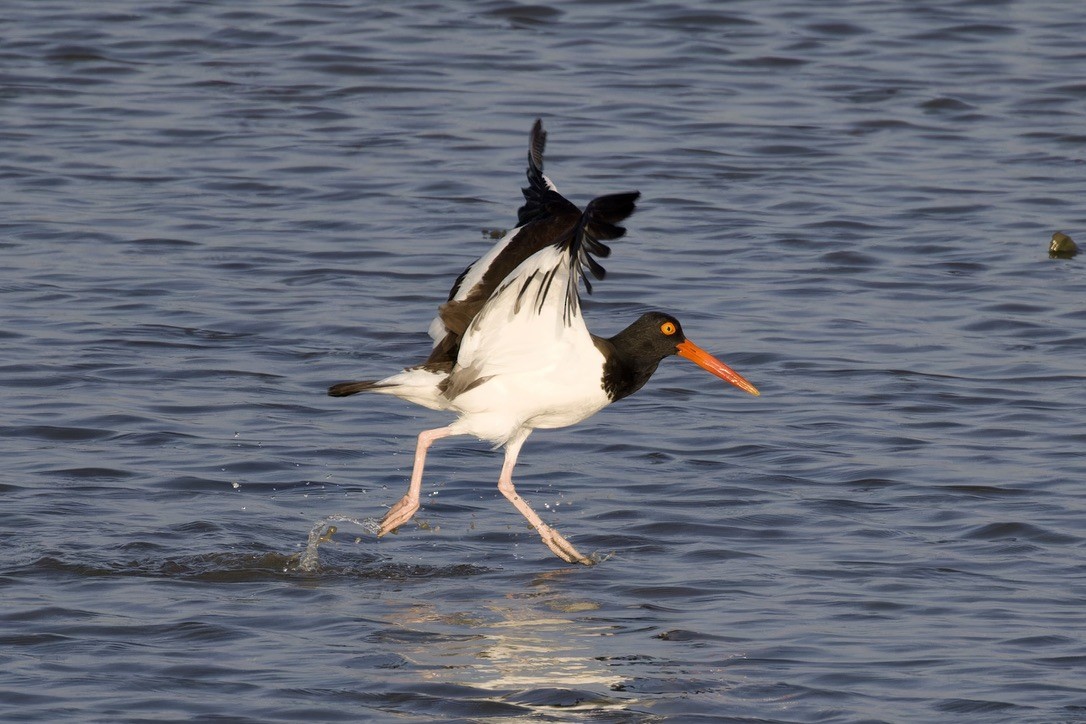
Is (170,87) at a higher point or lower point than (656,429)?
higher

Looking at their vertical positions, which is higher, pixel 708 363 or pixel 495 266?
pixel 495 266

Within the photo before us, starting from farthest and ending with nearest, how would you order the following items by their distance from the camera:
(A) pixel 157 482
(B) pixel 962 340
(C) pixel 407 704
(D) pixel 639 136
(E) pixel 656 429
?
(D) pixel 639 136 < (B) pixel 962 340 < (E) pixel 656 429 < (A) pixel 157 482 < (C) pixel 407 704

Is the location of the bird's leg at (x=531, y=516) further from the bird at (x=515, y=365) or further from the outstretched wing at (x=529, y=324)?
the outstretched wing at (x=529, y=324)

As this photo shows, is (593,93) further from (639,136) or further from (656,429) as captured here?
(656,429)

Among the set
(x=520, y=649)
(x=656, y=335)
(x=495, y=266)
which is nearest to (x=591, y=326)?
(x=656, y=335)

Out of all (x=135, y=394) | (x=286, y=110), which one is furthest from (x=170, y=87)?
(x=135, y=394)

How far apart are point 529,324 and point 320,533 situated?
1193mm

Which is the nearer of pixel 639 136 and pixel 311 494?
pixel 311 494

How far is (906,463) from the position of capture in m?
8.57

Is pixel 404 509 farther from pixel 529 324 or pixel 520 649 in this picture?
pixel 520 649

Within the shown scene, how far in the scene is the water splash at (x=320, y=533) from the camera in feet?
24.2

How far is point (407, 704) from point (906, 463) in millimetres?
3398

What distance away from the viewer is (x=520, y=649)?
650 cm

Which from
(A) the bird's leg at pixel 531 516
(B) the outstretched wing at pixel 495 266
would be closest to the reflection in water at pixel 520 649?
(A) the bird's leg at pixel 531 516
